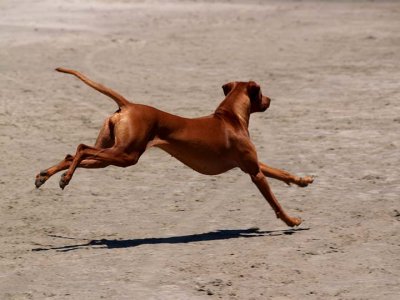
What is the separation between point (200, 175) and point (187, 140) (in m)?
2.31

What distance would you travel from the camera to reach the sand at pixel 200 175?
7.70 m

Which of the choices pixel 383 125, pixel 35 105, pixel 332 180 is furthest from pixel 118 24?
pixel 332 180

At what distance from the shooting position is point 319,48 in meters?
19.2

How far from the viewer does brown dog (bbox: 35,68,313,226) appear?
8.33 m

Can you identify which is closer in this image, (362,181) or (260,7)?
(362,181)

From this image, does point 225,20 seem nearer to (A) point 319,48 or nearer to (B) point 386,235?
(A) point 319,48

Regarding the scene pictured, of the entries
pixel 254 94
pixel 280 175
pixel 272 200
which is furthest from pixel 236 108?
pixel 272 200

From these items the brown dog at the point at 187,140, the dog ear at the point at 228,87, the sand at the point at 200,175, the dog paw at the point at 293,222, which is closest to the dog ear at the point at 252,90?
the brown dog at the point at 187,140

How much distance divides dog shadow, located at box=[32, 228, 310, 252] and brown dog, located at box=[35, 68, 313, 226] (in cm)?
22

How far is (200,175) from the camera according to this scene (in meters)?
11.0

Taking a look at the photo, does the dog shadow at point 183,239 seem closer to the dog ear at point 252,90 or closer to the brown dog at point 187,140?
the brown dog at point 187,140

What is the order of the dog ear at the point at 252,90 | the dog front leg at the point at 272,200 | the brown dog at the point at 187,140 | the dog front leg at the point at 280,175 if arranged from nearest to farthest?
the brown dog at the point at 187,140 < the dog front leg at the point at 272,200 < the dog front leg at the point at 280,175 < the dog ear at the point at 252,90

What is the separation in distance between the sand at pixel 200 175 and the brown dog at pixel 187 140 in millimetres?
506

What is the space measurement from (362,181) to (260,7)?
1498 cm
